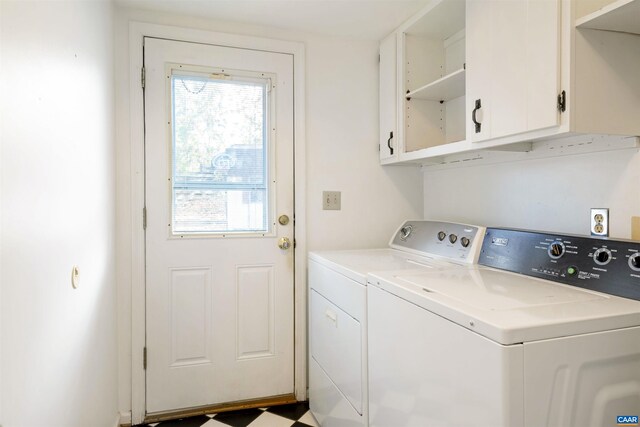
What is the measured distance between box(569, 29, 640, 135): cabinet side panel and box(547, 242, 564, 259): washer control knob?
379 mm

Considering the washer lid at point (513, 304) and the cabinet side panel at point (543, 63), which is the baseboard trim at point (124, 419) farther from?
the cabinet side panel at point (543, 63)

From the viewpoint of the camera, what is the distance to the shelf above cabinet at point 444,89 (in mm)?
1764

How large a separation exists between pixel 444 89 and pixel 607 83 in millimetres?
819

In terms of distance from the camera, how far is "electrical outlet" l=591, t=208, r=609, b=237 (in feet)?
4.46

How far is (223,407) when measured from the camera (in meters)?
2.11

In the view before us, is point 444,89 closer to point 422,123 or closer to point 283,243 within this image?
point 422,123

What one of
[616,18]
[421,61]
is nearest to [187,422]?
[421,61]

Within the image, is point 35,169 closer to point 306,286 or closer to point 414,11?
point 306,286

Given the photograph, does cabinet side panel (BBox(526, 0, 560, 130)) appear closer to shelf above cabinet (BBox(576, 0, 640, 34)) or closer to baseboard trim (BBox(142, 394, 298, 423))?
shelf above cabinet (BBox(576, 0, 640, 34))

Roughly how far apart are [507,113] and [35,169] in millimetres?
1482

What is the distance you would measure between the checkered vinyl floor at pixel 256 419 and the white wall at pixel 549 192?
1366 millimetres

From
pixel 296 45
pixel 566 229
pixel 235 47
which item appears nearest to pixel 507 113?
pixel 566 229

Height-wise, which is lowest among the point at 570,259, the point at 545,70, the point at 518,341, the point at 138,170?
the point at 518,341

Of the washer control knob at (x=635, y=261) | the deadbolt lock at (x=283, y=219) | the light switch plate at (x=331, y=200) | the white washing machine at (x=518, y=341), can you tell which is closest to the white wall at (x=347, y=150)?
the light switch plate at (x=331, y=200)
